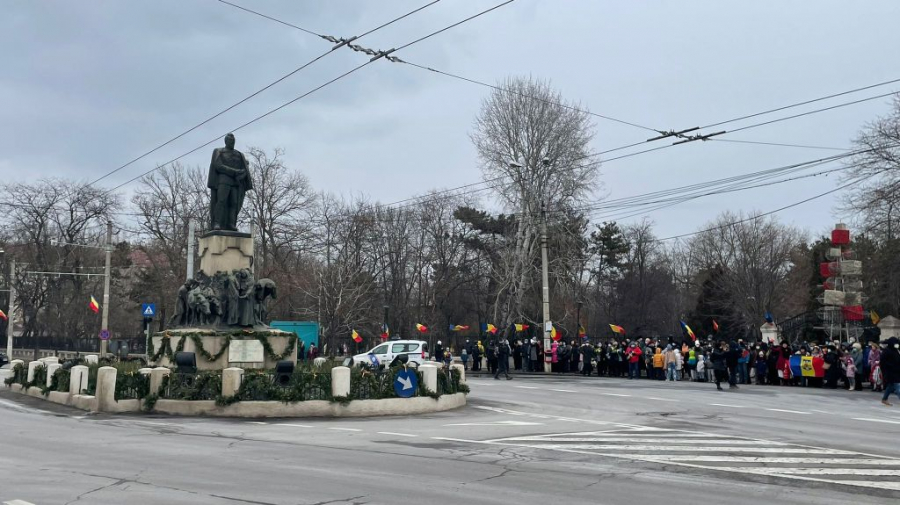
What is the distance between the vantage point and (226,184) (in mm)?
23953

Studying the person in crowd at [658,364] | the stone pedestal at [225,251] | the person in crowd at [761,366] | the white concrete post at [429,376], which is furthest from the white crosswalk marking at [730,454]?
the person in crowd at [658,364]

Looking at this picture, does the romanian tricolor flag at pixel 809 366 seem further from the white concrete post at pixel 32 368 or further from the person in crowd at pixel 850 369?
the white concrete post at pixel 32 368

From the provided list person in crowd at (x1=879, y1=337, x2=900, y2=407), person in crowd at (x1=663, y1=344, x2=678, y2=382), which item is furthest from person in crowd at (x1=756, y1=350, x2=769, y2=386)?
person in crowd at (x1=879, y1=337, x2=900, y2=407)

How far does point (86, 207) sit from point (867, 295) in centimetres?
5090

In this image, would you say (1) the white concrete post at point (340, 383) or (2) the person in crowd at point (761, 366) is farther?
(2) the person in crowd at point (761, 366)

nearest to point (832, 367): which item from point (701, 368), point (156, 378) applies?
point (701, 368)

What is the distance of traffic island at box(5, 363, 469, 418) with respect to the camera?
18.0 meters

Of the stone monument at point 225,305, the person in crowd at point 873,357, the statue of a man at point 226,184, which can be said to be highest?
the statue of a man at point 226,184

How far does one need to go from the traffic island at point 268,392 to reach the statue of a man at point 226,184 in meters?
5.48

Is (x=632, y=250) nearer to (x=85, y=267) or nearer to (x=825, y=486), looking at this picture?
(x=85, y=267)

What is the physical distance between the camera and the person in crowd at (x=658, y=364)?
111ft

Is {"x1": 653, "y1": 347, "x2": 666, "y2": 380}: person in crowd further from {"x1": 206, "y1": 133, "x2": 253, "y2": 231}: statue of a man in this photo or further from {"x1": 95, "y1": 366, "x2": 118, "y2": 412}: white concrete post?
{"x1": 95, "y1": 366, "x2": 118, "y2": 412}: white concrete post

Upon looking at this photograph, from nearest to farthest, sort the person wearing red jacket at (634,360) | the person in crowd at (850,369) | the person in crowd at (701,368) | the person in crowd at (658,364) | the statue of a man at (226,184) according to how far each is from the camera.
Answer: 1. the statue of a man at (226,184)
2. the person in crowd at (850,369)
3. the person in crowd at (701,368)
4. the person in crowd at (658,364)
5. the person wearing red jacket at (634,360)

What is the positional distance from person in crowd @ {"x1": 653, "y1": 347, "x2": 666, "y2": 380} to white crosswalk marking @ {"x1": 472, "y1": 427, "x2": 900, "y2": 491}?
18.7m
